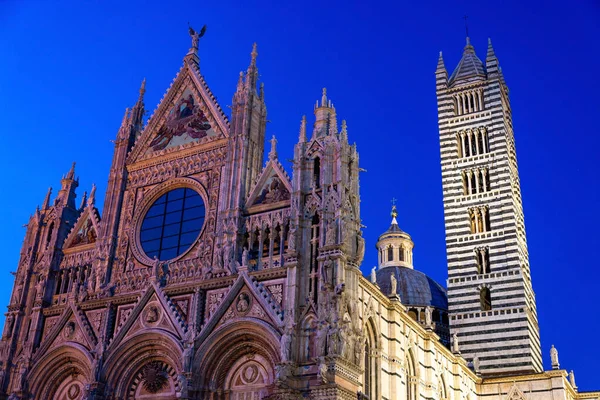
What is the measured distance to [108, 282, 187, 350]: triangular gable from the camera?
80.3 feet

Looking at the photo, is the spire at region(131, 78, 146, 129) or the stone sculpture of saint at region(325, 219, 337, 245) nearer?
the stone sculpture of saint at region(325, 219, 337, 245)

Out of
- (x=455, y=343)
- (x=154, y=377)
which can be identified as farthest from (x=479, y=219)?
(x=154, y=377)

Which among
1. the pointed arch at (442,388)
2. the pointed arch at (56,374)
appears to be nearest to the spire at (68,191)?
the pointed arch at (56,374)

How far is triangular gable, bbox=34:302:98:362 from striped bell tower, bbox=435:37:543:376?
19359mm

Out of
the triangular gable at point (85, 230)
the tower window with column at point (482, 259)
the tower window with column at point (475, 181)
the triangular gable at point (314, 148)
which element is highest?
the tower window with column at point (475, 181)

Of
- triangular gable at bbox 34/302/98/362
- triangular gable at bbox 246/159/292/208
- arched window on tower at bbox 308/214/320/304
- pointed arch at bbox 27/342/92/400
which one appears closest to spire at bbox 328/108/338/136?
triangular gable at bbox 246/159/292/208

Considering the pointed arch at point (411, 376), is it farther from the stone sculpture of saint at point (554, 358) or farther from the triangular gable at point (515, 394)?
the stone sculpture of saint at point (554, 358)

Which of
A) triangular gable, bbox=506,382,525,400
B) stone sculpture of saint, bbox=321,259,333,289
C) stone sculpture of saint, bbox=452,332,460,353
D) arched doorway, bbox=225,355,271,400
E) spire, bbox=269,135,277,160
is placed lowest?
arched doorway, bbox=225,355,271,400

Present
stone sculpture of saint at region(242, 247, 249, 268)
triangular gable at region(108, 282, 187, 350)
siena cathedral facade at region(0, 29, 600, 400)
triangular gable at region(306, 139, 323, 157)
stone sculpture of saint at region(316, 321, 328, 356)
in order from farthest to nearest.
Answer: triangular gable at region(306, 139, 323, 157) → triangular gable at region(108, 282, 187, 350) → stone sculpture of saint at region(242, 247, 249, 268) → siena cathedral facade at region(0, 29, 600, 400) → stone sculpture of saint at region(316, 321, 328, 356)

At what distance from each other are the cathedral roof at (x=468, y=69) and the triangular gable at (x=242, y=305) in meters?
27.7

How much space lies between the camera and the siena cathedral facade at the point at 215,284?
22.0 meters

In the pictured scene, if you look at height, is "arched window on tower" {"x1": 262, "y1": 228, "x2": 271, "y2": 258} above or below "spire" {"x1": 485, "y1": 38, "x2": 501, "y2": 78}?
below

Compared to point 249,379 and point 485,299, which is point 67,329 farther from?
point 485,299

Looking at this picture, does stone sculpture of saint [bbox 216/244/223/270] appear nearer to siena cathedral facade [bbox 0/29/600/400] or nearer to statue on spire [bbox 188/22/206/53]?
siena cathedral facade [bbox 0/29/600/400]
